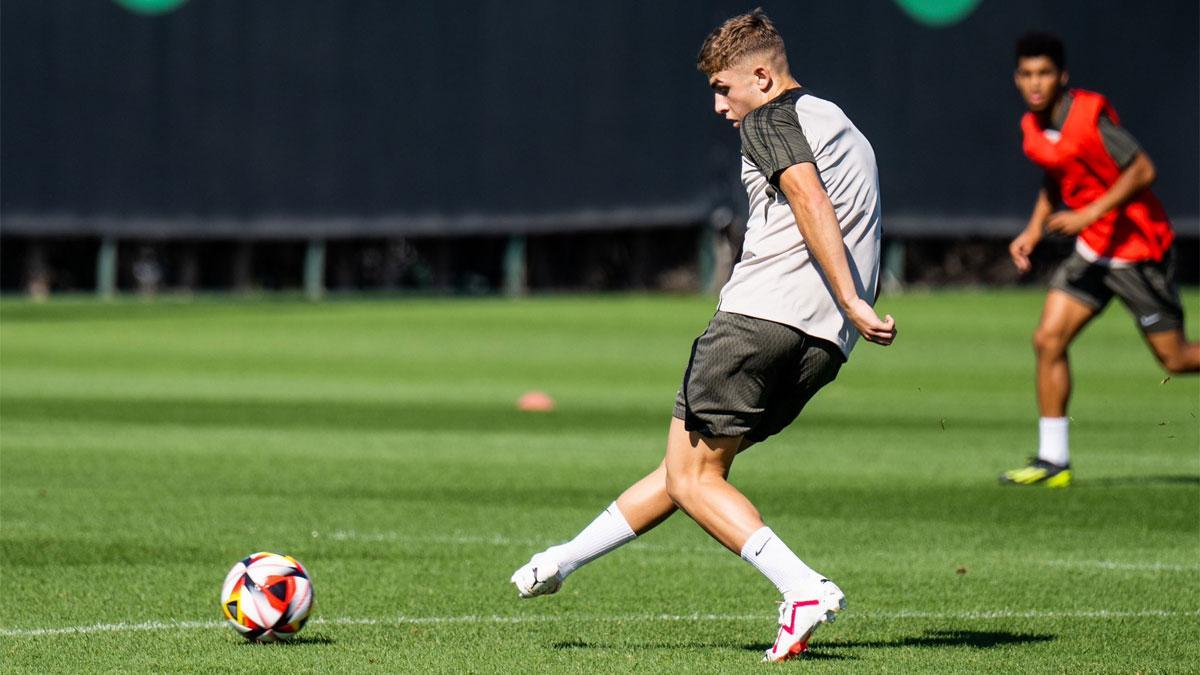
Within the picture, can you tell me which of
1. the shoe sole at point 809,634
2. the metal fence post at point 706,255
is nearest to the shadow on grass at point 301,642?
the shoe sole at point 809,634

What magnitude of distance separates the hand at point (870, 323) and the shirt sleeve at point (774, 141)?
0.46 meters

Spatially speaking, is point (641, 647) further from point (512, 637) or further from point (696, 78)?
point (696, 78)

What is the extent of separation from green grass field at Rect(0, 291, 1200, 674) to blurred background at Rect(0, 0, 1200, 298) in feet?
39.8

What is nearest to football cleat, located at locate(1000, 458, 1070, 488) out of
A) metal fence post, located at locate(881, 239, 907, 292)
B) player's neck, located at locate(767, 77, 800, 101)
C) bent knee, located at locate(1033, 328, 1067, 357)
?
bent knee, located at locate(1033, 328, 1067, 357)

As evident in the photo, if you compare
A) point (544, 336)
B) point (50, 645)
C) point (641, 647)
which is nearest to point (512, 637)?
point (641, 647)

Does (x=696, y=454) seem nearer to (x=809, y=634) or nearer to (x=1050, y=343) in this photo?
(x=809, y=634)

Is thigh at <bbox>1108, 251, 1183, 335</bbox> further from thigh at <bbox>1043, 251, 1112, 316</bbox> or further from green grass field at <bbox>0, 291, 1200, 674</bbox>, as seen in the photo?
green grass field at <bbox>0, 291, 1200, 674</bbox>

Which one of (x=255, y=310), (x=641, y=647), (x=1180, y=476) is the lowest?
(x=255, y=310)

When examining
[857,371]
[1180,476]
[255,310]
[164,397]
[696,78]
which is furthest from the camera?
[696,78]

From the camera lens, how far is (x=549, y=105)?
34.1 m

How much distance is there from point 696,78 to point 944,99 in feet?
15.2

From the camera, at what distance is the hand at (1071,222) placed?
10.1 m

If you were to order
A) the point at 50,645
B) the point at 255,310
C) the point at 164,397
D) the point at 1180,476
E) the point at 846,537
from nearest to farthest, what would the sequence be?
1. the point at 50,645
2. the point at 846,537
3. the point at 1180,476
4. the point at 164,397
5. the point at 255,310

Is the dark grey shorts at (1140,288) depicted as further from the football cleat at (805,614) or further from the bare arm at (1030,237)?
the football cleat at (805,614)
